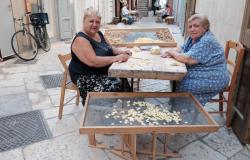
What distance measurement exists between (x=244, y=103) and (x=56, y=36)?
20.9 ft

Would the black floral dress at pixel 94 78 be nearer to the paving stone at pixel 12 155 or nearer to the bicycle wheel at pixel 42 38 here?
the paving stone at pixel 12 155

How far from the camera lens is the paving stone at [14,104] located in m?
3.33

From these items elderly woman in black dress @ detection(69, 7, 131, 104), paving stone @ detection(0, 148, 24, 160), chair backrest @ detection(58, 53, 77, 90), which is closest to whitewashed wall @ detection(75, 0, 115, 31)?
chair backrest @ detection(58, 53, 77, 90)

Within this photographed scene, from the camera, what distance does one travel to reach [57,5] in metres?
7.47

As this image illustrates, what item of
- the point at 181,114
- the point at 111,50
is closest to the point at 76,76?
the point at 111,50

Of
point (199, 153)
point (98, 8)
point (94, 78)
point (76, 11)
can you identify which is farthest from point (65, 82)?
point (98, 8)

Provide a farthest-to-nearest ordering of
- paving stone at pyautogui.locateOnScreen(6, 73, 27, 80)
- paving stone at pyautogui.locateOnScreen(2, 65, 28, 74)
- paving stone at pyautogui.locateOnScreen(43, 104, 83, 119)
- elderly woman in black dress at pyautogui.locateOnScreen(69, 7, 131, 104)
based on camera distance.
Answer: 1. paving stone at pyautogui.locateOnScreen(2, 65, 28, 74)
2. paving stone at pyautogui.locateOnScreen(6, 73, 27, 80)
3. paving stone at pyautogui.locateOnScreen(43, 104, 83, 119)
4. elderly woman in black dress at pyautogui.locateOnScreen(69, 7, 131, 104)

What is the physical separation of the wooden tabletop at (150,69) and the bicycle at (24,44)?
12.9ft

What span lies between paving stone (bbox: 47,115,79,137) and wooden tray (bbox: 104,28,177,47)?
1.13m

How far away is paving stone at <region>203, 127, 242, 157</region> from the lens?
8.23 ft

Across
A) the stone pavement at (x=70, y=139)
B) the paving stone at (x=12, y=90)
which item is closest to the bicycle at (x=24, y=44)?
the paving stone at (x=12, y=90)

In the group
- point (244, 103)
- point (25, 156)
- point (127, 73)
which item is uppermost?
point (127, 73)

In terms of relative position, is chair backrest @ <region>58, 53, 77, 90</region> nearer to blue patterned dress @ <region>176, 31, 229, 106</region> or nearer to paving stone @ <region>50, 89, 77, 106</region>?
paving stone @ <region>50, 89, 77, 106</region>

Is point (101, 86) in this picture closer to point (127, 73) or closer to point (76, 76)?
point (76, 76)
